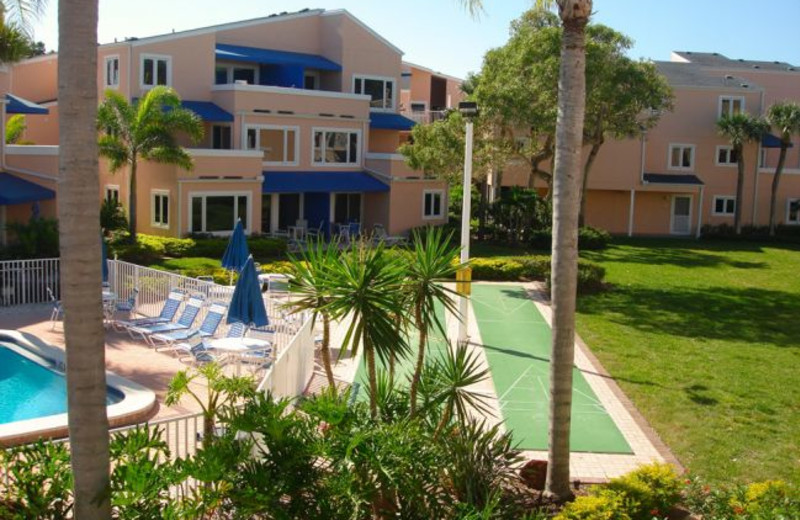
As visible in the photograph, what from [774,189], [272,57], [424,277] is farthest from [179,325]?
[774,189]

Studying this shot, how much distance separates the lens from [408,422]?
10406 mm

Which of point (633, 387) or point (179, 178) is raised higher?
point (179, 178)

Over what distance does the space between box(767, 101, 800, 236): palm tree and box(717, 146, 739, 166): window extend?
7.94ft

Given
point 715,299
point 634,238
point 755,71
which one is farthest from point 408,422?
point 755,71

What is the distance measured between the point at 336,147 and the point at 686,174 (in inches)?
828

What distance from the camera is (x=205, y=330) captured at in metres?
19.5

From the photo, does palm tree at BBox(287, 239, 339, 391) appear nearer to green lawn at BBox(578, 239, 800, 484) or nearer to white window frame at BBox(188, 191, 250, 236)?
green lawn at BBox(578, 239, 800, 484)

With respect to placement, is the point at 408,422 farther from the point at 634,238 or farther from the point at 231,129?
the point at 634,238

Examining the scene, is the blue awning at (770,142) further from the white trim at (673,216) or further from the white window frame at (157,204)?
the white window frame at (157,204)

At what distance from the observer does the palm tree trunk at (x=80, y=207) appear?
7555 millimetres

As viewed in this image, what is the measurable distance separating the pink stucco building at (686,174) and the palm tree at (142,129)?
21.1 meters

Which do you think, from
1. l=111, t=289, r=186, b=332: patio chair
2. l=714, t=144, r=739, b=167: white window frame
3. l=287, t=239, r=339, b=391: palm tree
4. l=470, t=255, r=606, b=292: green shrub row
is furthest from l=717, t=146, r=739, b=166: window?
l=287, t=239, r=339, b=391: palm tree

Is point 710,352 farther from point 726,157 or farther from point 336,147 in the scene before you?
point 726,157

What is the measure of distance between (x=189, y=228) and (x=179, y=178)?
6.68ft
